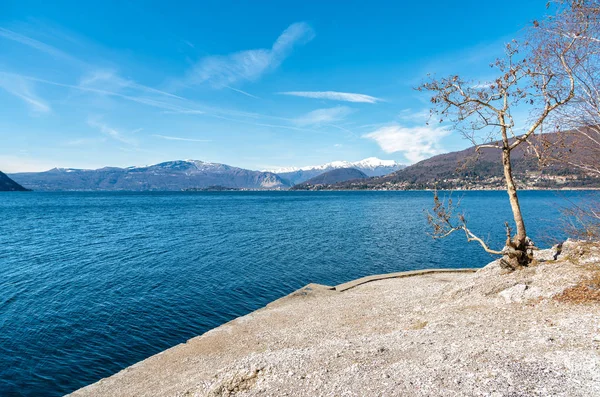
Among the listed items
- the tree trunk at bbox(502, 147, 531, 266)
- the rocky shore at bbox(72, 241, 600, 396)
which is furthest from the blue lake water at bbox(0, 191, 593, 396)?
the rocky shore at bbox(72, 241, 600, 396)

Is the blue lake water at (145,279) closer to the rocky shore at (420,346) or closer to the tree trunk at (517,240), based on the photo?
the tree trunk at (517,240)

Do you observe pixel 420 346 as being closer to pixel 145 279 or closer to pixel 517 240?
pixel 517 240

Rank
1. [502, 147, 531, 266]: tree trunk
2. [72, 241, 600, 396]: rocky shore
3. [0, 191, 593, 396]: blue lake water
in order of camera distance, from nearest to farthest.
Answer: [72, 241, 600, 396]: rocky shore < [502, 147, 531, 266]: tree trunk < [0, 191, 593, 396]: blue lake water

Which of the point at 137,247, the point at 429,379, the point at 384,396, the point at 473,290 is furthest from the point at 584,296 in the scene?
the point at 137,247

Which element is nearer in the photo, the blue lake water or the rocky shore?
the rocky shore

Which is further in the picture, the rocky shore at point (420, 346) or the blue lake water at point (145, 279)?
the blue lake water at point (145, 279)

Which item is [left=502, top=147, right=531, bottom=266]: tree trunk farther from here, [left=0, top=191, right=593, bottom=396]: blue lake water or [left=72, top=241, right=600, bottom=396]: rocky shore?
[left=0, top=191, right=593, bottom=396]: blue lake water

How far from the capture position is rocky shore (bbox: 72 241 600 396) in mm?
9344

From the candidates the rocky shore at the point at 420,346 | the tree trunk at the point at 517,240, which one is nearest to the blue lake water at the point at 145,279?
the tree trunk at the point at 517,240

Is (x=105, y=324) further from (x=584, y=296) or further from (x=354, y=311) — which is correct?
(x=584, y=296)

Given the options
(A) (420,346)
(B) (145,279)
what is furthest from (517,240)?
(B) (145,279)

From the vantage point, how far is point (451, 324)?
14352 mm

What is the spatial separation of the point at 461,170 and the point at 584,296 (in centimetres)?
730

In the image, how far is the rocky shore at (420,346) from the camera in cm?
934
